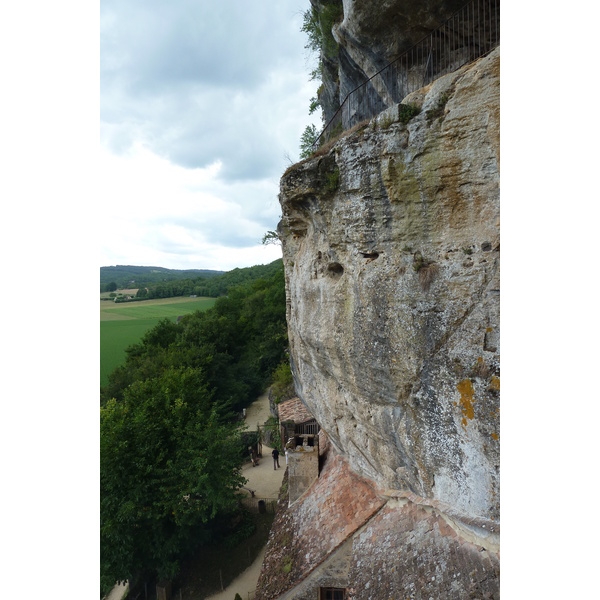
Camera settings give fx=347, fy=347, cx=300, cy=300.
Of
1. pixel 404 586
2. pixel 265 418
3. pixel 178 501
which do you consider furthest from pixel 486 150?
pixel 265 418

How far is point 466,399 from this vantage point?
16.5 ft

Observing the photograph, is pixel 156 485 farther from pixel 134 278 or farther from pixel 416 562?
pixel 134 278

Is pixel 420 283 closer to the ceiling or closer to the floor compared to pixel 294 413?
closer to the ceiling

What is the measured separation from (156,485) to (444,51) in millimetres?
13438

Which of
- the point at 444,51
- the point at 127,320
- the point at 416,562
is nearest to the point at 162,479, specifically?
the point at 416,562

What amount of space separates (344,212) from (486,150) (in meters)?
2.45

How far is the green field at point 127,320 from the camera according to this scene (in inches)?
1115

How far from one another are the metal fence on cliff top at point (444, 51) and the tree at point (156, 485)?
11186 millimetres

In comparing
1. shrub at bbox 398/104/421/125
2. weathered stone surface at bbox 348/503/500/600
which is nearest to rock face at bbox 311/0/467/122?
shrub at bbox 398/104/421/125

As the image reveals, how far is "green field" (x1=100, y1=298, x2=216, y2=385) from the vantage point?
28.3m

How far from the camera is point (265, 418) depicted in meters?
21.5

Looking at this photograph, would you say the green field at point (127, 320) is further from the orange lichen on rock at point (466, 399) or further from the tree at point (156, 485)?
the orange lichen on rock at point (466, 399)

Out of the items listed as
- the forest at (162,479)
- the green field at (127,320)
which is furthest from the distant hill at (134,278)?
the forest at (162,479)

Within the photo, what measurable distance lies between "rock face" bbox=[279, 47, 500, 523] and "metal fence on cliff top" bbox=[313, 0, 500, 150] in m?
1.47
